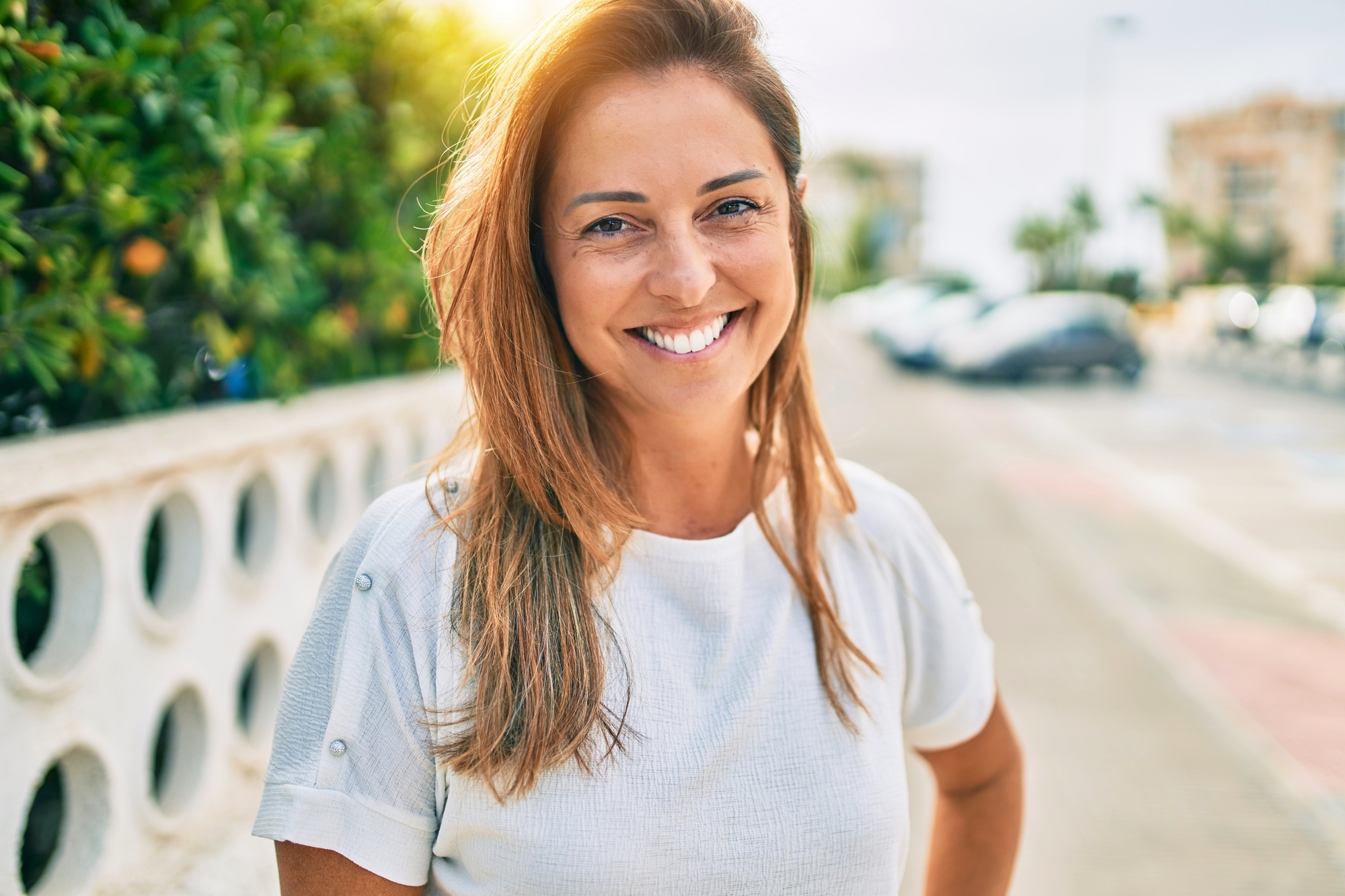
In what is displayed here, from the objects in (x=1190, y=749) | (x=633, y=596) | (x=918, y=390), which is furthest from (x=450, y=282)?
(x=918, y=390)

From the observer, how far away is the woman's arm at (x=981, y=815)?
1.75 metres

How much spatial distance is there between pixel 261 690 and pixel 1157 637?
4334 millimetres

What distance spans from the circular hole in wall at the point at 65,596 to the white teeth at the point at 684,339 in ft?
5.11

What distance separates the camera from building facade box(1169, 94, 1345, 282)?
69.8 metres

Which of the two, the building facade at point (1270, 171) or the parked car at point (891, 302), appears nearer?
the parked car at point (891, 302)

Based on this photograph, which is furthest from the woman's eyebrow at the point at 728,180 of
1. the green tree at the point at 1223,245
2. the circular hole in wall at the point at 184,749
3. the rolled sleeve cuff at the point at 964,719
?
the green tree at the point at 1223,245

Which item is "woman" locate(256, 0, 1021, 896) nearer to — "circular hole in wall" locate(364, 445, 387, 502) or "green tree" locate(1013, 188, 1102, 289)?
"circular hole in wall" locate(364, 445, 387, 502)

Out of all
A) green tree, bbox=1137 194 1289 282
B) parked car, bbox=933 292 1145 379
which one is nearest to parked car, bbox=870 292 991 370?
parked car, bbox=933 292 1145 379

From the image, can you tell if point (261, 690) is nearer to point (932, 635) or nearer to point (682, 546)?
point (682, 546)

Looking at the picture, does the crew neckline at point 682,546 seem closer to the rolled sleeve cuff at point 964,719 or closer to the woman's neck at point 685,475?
the woman's neck at point 685,475

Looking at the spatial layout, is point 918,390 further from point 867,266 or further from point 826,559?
point 867,266

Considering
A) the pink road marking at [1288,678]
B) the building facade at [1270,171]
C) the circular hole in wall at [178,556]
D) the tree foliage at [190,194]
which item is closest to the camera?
the tree foliage at [190,194]

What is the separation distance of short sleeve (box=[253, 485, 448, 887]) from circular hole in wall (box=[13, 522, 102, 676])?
1.27 meters

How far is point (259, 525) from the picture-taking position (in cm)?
339
